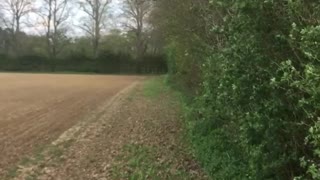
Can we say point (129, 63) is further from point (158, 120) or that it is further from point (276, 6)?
point (276, 6)

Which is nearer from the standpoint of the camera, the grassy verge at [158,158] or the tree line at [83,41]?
the grassy verge at [158,158]

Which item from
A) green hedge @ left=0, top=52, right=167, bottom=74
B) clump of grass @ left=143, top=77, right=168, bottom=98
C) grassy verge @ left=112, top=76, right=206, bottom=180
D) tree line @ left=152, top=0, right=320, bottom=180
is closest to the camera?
tree line @ left=152, top=0, right=320, bottom=180

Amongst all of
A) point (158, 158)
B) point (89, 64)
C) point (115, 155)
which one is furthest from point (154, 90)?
point (89, 64)

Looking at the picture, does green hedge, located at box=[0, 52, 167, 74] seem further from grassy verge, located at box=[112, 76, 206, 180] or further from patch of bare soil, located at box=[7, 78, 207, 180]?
grassy verge, located at box=[112, 76, 206, 180]

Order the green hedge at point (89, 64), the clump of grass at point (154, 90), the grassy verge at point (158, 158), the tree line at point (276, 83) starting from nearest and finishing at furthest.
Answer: the tree line at point (276, 83) → the grassy verge at point (158, 158) → the clump of grass at point (154, 90) → the green hedge at point (89, 64)

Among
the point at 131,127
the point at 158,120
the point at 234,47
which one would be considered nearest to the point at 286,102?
the point at 234,47

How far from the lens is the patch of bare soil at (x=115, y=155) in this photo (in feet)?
29.3

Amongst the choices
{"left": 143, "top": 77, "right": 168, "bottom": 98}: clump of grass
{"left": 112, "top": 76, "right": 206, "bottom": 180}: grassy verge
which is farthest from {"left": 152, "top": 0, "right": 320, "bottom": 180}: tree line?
{"left": 143, "top": 77, "right": 168, "bottom": 98}: clump of grass

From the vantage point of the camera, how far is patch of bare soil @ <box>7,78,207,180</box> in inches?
352

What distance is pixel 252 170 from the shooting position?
559 cm

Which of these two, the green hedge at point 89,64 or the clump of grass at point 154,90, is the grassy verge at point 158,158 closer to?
the clump of grass at point 154,90

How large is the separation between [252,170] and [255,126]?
0.99 m

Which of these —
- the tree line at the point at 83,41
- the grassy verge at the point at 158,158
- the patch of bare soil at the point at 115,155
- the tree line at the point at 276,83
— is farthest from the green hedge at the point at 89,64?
the tree line at the point at 276,83

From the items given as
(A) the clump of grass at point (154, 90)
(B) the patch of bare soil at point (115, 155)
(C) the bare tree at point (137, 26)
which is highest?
(C) the bare tree at point (137, 26)
